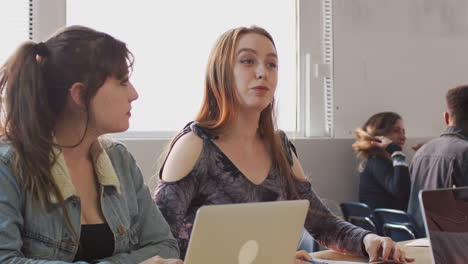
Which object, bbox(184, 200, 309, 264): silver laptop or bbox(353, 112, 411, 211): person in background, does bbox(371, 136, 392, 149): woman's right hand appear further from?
bbox(184, 200, 309, 264): silver laptop

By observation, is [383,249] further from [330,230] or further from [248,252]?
[248,252]

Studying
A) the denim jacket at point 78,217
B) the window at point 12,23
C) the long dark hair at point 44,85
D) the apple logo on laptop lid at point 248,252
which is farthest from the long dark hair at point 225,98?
the window at point 12,23

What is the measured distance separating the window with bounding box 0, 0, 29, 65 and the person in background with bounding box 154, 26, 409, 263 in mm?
1398

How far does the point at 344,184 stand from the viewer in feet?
14.8

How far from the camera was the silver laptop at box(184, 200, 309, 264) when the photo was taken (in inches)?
45.8

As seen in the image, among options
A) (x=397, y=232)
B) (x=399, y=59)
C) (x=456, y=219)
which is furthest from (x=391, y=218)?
(x=456, y=219)

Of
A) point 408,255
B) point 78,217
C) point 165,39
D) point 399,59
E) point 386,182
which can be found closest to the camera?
point 78,217

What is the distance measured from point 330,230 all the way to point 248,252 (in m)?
1.04

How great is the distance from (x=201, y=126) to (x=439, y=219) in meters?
1.04

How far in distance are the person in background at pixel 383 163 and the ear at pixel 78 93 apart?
298 centimetres

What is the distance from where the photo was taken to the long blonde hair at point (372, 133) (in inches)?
171

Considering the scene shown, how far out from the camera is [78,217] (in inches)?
62.7

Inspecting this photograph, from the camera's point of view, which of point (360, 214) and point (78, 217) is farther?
point (360, 214)

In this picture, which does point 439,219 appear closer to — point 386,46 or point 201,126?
point 201,126
